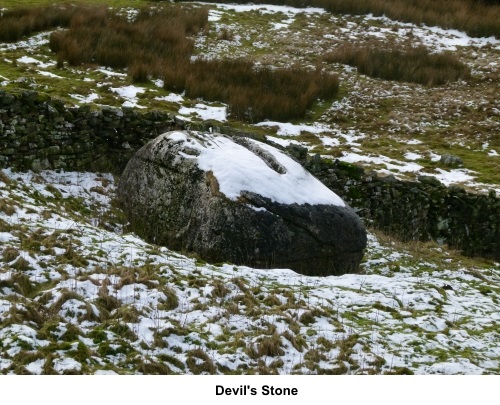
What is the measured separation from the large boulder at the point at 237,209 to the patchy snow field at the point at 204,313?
14.8 inches

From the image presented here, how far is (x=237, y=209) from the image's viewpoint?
7.54 meters

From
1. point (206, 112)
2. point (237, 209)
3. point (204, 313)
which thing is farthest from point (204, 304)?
point (206, 112)

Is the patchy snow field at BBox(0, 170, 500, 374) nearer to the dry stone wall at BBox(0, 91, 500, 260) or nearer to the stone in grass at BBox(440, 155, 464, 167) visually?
the dry stone wall at BBox(0, 91, 500, 260)

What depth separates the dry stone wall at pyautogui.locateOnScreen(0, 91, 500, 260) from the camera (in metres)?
10.2

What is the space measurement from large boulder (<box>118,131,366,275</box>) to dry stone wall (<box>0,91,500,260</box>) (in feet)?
5.52

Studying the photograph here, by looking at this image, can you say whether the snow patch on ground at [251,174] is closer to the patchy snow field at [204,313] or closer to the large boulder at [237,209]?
the large boulder at [237,209]

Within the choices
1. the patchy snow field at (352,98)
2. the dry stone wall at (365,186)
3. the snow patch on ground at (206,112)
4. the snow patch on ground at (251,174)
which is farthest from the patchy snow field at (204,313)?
the snow patch on ground at (206,112)

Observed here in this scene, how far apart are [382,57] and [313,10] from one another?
16.0ft

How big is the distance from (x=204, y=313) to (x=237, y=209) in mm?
1852

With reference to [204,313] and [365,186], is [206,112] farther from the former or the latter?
[204,313]

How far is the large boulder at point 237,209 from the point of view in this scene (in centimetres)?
752

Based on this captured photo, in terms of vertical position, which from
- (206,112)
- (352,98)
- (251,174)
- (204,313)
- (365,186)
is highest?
(251,174)

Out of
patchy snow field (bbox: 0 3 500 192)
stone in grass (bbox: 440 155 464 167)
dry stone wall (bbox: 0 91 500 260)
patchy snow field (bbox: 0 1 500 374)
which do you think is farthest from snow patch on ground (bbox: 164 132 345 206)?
stone in grass (bbox: 440 155 464 167)

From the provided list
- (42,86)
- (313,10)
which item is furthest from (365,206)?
(313,10)
